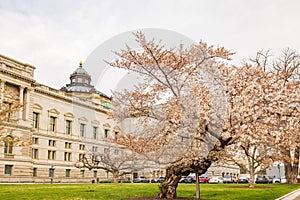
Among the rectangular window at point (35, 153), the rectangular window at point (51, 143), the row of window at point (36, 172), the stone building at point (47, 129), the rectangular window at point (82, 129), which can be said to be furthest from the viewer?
the rectangular window at point (82, 129)

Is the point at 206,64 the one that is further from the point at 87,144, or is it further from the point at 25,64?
the point at 87,144

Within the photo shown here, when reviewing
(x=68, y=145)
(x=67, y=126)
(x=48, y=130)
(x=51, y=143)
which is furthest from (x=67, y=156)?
(x=48, y=130)

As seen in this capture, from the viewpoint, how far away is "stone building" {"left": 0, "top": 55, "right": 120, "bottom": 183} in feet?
167

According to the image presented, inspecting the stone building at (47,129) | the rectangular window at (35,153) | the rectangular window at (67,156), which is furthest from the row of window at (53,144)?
the rectangular window at (35,153)

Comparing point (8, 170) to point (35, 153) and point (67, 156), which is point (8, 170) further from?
point (67, 156)

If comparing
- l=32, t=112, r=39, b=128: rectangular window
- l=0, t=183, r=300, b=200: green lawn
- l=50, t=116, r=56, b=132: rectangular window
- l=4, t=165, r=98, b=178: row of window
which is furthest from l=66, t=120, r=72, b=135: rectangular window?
l=0, t=183, r=300, b=200: green lawn

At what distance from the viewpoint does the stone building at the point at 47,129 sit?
50.9m

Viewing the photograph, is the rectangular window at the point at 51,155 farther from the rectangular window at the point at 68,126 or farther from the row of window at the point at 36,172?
the rectangular window at the point at 68,126

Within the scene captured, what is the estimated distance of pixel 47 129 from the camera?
62688 millimetres

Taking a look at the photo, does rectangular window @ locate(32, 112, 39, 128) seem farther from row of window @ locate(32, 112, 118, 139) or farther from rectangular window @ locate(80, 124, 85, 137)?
rectangular window @ locate(80, 124, 85, 137)

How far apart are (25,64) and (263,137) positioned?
47.8 m

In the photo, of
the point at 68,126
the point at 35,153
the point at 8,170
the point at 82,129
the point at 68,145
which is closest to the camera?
the point at 8,170

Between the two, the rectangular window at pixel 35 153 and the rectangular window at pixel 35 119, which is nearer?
the rectangular window at pixel 35 153

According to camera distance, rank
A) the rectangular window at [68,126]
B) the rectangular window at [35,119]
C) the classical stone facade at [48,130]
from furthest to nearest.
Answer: the rectangular window at [68,126], the rectangular window at [35,119], the classical stone facade at [48,130]
